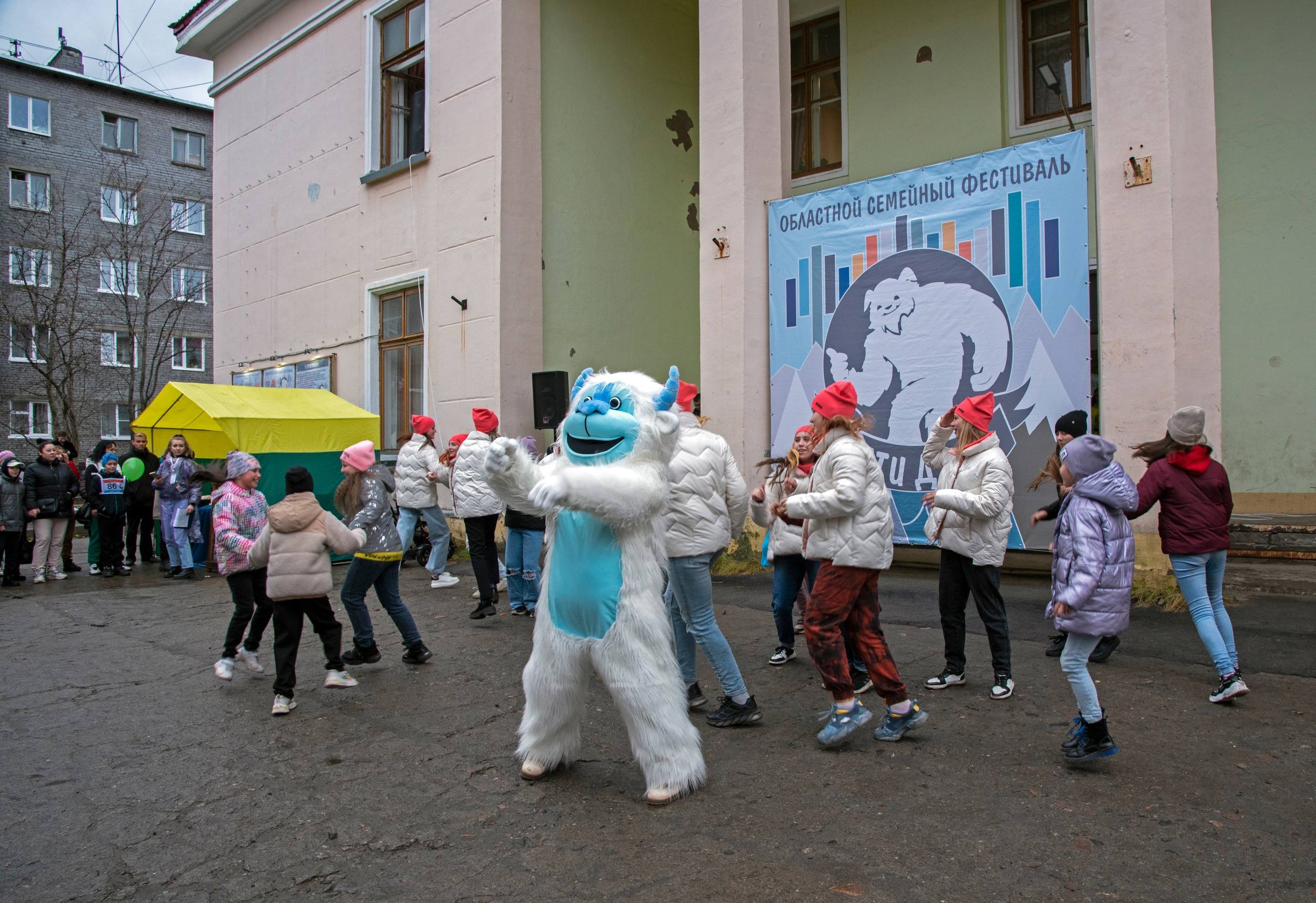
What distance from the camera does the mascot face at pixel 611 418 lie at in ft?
12.6

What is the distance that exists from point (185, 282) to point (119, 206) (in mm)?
2950

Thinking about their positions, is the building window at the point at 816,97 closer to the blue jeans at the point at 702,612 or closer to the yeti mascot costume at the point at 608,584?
the blue jeans at the point at 702,612

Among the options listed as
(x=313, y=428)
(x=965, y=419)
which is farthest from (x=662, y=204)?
(x=965, y=419)

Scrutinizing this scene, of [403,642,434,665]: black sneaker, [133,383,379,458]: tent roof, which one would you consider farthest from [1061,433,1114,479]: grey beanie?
[133,383,379,458]: tent roof

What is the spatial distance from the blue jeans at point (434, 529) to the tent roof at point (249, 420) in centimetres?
186

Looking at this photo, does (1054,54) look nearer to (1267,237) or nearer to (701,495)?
(1267,237)

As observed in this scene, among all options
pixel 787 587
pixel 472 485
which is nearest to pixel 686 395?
pixel 787 587

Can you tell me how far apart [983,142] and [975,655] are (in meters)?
7.12

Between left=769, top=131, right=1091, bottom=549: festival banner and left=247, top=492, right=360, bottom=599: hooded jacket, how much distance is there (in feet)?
18.0

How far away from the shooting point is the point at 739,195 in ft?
31.9

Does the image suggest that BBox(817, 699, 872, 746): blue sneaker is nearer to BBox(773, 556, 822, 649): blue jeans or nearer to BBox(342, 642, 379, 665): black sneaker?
BBox(773, 556, 822, 649): blue jeans

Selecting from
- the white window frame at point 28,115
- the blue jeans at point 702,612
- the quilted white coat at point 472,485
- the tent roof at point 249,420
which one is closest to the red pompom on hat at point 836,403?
the blue jeans at point 702,612

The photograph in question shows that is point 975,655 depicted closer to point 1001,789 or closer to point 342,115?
point 1001,789

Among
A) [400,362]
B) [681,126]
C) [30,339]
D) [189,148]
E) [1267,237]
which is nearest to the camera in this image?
[1267,237]
